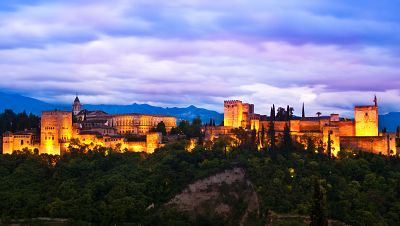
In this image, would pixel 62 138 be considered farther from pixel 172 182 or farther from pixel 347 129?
pixel 347 129

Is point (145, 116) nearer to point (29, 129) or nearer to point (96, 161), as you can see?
point (29, 129)

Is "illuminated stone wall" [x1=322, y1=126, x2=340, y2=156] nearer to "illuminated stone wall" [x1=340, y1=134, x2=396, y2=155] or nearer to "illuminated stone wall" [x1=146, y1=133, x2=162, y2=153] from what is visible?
"illuminated stone wall" [x1=340, y1=134, x2=396, y2=155]

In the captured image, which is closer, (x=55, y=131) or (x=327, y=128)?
(x=327, y=128)

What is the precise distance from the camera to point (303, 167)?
60.4 metres

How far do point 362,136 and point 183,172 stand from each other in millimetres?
22026

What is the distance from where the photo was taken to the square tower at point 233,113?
76.4m

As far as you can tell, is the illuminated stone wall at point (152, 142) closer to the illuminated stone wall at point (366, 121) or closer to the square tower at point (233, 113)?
the square tower at point (233, 113)

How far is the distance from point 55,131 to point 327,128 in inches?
1235

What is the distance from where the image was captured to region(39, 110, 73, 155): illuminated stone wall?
68875mm

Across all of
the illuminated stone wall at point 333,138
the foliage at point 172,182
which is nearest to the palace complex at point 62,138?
the foliage at point 172,182

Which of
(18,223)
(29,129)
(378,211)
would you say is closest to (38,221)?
(18,223)

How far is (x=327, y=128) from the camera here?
219 feet

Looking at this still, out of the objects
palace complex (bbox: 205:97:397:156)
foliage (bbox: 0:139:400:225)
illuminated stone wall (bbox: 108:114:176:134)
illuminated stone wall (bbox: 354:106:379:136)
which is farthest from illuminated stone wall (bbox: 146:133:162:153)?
illuminated stone wall (bbox: 354:106:379:136)

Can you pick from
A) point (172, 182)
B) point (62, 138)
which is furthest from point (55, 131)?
point (172, 182)
